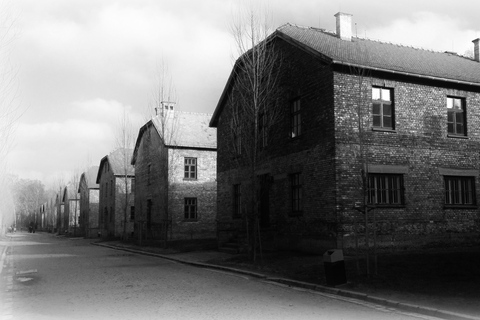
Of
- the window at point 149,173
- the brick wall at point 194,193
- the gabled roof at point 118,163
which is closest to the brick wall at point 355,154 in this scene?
the brick wall at point 194,193

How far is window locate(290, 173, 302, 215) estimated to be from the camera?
19562mm

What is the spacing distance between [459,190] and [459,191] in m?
0.04

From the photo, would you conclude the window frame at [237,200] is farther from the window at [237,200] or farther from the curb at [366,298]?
the curb at [366,298]

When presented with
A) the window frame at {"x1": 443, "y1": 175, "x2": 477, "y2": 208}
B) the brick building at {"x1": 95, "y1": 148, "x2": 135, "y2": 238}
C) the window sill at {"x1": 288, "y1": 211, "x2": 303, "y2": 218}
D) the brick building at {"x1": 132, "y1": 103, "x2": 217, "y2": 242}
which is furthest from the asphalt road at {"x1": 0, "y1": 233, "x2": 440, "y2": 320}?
the brick building at {"x1": 95, "y1": 148, "x2": 135, "y2": 238}

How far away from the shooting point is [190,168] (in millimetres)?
35688

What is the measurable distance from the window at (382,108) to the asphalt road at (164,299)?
27.9 ft

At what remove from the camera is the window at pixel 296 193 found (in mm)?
19562

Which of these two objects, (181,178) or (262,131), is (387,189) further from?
(181,178)

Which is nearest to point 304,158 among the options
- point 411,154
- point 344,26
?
point 411,154

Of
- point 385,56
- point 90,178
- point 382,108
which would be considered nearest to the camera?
point 382,108

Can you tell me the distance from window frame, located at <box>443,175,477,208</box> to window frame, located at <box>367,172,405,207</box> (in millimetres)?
2234

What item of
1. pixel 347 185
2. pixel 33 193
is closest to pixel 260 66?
pixel 347 185

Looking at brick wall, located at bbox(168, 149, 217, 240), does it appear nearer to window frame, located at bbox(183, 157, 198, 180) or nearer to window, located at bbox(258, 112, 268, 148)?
window frame, located at bbox(183, 157, 198, 180)

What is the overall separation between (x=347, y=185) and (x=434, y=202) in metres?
4.14
